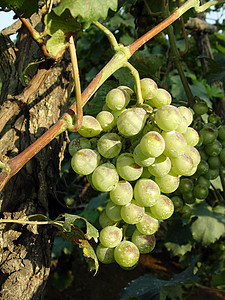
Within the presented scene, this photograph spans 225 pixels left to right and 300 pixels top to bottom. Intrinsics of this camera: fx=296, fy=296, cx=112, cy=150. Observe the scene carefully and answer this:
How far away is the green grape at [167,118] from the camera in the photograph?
66cm

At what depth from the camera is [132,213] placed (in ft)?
2.44

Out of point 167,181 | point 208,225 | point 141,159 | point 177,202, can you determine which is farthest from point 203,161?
point 208,225

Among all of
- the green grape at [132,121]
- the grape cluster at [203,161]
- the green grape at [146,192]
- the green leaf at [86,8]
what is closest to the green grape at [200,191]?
the grape cluster at [203,161]

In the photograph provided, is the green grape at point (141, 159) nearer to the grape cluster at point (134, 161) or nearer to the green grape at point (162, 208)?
the grape cluster at point (134, 161)

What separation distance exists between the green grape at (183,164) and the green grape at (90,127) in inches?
8.3

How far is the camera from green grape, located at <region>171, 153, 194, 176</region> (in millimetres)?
744

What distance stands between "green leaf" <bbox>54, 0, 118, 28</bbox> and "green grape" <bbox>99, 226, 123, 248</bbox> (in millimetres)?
500

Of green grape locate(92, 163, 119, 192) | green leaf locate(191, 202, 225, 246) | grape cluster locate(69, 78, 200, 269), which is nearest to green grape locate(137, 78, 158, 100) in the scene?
grape cluster locate(69, 78, 200, 269)

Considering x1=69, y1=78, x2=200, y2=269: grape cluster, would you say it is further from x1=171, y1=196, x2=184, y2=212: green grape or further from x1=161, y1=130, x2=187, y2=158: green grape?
x1=171, y1=196, x2=184, y2=212: green grape

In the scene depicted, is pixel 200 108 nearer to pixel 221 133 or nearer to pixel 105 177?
pixel 221 133

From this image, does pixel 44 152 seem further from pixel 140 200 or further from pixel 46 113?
pixel 140 200

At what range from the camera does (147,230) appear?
2.57 ft

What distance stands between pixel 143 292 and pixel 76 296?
2.05 m

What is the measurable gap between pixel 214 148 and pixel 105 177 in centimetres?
53
